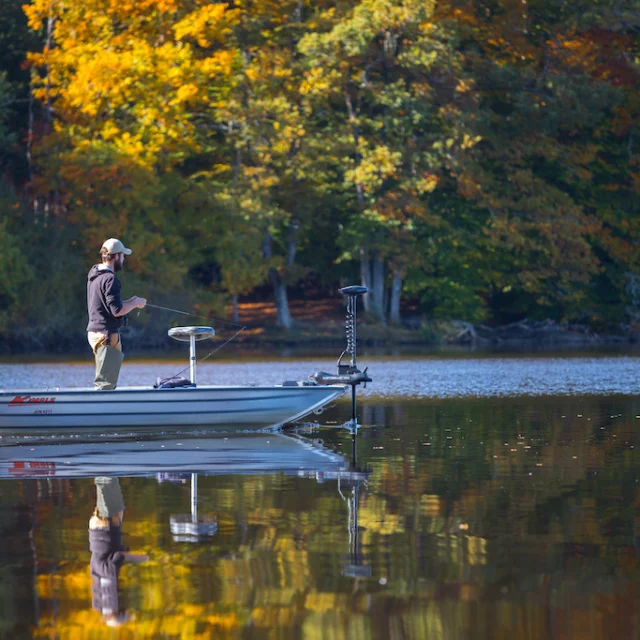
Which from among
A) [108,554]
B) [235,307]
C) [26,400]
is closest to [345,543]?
[108,554]

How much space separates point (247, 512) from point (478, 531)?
183 cm

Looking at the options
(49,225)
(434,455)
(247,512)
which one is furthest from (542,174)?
(247,512)

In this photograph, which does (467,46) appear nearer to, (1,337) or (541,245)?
(541,245)

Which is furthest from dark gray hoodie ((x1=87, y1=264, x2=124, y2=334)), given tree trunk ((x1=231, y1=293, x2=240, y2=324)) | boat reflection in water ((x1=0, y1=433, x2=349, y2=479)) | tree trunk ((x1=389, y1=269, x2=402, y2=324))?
tree trunk ((x1=389, y1=269, x2=402, y2=324))

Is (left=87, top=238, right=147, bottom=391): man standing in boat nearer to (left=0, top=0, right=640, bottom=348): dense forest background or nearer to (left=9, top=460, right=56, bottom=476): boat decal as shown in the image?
(left=9, top=460, right=56, bottom=476): boat decal

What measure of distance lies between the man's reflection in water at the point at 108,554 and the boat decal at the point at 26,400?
217 inches

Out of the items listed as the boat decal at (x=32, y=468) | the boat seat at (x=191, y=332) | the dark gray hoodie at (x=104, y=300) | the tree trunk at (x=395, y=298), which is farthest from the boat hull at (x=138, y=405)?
the tree trunk at (x=395, y=298)

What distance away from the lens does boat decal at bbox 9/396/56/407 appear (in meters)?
17.8

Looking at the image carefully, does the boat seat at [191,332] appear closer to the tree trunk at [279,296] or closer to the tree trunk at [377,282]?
the tree trunk at [377,282]

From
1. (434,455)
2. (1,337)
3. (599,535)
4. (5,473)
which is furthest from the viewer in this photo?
(1,337)

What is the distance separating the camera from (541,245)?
53406mm

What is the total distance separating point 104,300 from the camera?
17266 mm

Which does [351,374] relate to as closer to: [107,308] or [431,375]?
[107,308]

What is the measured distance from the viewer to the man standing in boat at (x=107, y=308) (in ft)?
56.0
